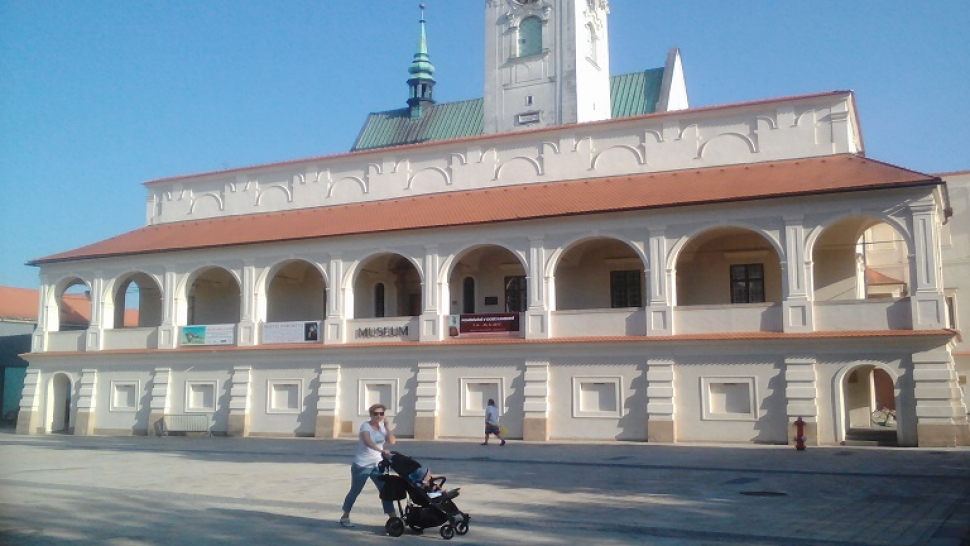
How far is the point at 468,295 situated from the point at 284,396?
782 centimetres

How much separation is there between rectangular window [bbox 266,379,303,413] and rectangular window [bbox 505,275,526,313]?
8249mm

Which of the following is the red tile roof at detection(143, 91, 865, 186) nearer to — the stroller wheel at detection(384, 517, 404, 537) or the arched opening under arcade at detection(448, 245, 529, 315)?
the arched opening under arcade at detection(448, 245, 529, 315)

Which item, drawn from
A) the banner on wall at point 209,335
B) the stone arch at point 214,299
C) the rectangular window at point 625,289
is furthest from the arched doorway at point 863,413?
the stone arch at point 214,299

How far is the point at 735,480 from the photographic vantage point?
53.7ft

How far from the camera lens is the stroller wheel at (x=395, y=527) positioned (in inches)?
429

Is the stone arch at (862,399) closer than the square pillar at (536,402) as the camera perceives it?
Yes

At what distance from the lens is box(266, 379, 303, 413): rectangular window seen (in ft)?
108

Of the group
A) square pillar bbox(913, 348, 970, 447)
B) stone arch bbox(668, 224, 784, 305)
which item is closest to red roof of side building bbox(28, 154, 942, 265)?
stone arch bbox(668, 224, 784, 305)

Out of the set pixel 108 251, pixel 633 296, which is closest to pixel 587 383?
pixel 633 296

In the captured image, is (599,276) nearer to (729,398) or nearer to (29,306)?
(729,398)

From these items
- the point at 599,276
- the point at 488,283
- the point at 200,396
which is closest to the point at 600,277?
the point at 599,276

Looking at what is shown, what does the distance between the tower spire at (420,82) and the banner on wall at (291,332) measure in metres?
28.2

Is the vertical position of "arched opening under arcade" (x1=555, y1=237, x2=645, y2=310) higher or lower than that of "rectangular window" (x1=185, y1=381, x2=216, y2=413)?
higher

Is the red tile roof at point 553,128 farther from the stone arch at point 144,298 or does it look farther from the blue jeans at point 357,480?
the blue jeans at point 357,480
